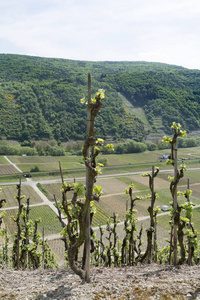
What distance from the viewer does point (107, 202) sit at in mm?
46406

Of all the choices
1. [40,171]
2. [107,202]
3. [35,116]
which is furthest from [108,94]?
[107,202]

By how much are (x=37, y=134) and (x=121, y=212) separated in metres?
104

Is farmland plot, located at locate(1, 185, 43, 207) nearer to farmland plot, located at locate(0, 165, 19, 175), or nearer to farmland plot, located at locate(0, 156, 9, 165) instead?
farmland plot, located at locate(0, 165, 19, 175)

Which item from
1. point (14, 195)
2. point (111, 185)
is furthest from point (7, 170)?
point (111, 185)

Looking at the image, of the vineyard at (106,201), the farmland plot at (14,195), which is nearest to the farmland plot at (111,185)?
the vineyard at (106,201)

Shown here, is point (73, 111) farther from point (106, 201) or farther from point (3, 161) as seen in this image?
point (106, 201)

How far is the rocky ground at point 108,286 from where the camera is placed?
6234mm

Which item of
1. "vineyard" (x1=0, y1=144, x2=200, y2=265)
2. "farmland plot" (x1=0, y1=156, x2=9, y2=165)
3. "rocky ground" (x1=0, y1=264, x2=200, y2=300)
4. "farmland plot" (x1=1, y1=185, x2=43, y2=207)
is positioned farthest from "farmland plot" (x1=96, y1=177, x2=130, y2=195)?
"rocky ground" (x1=0, y1=264, x2=200, y2=300)

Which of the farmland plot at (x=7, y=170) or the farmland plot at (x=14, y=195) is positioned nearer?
the farmland plot at (x=14, y=195)

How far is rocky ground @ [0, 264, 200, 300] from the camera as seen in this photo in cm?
623

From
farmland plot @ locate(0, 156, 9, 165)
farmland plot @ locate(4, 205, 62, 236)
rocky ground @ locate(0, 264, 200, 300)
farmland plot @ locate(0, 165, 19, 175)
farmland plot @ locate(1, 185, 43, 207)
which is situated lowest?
farmland plot @ locate(4, 205, 62, 236)

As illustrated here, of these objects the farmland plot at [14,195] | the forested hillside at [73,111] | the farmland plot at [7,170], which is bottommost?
the farmland plot at [14,195]

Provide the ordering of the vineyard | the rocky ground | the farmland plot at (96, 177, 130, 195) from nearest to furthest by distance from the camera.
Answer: the rocky ground, the vineyard, the farmland plot at (96, 177, 130, 195)

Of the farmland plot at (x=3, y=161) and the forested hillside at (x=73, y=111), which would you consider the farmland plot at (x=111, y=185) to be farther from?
the forested hillside at (x=73, y=111)
